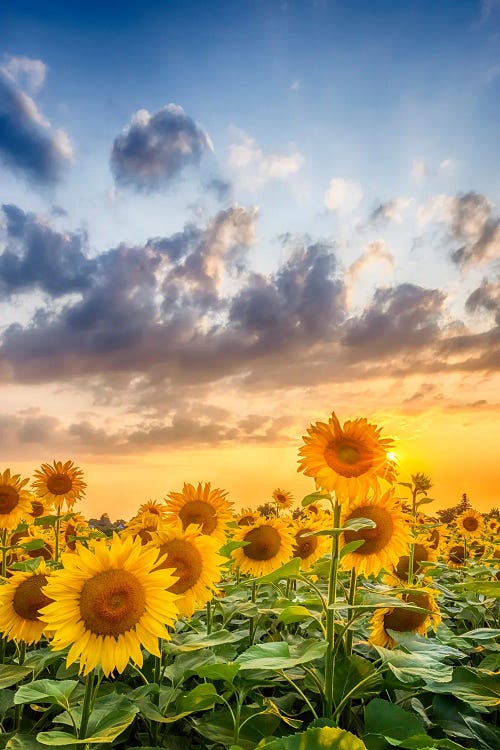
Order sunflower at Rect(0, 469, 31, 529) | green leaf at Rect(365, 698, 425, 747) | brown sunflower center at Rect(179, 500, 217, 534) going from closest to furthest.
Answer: green leaf at Rect(365, 698, 425, 747) < brown sunflower center at Rect(179, 500, 217, 534) < sunflower at Rect(0, 469, 31, 529)

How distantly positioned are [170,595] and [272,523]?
2.99m

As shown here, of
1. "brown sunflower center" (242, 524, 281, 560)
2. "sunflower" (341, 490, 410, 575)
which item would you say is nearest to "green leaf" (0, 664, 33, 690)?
"sunflower" (341, 490, 410, 575)

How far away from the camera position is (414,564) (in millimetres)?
6309

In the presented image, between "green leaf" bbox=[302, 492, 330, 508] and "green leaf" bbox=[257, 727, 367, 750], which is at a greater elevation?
"green leaf" bbox=[302, 492, 330, 508]

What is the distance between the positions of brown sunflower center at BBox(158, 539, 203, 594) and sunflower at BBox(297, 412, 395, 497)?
908mm

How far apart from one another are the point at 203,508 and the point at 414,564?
2.51m

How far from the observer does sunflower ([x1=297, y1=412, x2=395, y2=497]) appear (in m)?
3.63

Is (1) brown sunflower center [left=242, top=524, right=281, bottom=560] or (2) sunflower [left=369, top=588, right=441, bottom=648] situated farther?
(1) brown sunflower center [left=242, top=524, right=281, bottom=560]

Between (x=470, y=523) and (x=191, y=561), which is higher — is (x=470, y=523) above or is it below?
A: below

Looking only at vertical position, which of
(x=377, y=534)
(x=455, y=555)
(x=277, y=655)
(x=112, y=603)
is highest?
(x=377, y=534)

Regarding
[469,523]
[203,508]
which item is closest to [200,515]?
[203,508]

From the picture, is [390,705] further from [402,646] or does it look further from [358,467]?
[358,467]

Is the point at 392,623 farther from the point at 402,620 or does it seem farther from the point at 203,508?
the point at 203,508

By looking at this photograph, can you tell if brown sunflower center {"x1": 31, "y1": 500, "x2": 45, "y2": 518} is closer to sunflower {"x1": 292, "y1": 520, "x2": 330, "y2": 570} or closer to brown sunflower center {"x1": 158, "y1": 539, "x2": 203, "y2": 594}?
sunflower {"x1": 292, "y1": 520, "x2": 330, "y2": 570}
